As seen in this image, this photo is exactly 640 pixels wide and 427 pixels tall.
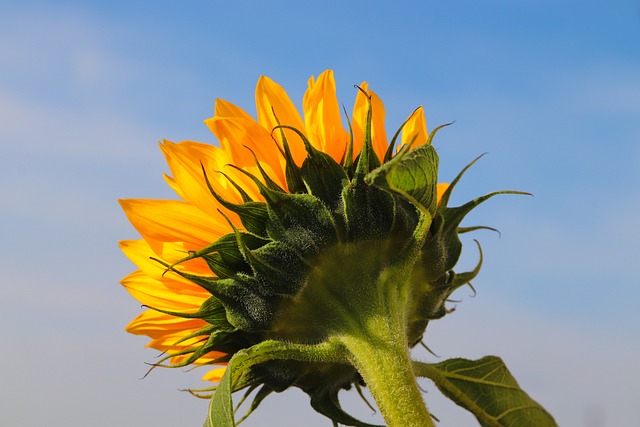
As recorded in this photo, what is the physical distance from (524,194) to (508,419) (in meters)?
0.83

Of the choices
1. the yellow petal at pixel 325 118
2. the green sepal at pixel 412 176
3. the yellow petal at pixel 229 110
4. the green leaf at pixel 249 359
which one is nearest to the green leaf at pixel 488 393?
the green leaf at pixel 249 359

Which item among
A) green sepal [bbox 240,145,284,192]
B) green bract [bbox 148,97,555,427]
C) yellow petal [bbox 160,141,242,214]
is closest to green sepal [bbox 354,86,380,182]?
green bract [bbox 148,97,555,427]

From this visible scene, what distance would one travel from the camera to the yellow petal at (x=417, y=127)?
9.21ft

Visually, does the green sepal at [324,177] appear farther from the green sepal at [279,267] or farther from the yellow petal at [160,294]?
the yellow petal at [160,294]

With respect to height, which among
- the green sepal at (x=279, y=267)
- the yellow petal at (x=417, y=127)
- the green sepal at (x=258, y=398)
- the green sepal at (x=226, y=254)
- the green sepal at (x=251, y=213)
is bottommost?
the green sepal at (x=258, y=398)

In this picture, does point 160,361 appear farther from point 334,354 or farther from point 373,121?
point 373,121

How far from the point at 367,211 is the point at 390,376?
0.50m

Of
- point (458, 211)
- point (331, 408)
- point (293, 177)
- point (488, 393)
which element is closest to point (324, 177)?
point (293, 177)

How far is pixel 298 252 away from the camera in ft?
7.79

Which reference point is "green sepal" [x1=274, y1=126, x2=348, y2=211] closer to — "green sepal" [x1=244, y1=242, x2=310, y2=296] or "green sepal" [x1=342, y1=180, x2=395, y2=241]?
"green sepal" [x1=342, y1=180, x2=395, y2=241]

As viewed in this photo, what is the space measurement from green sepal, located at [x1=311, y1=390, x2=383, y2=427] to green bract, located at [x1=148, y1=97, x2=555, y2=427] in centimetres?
16

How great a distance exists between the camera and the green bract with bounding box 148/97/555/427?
2367 mm

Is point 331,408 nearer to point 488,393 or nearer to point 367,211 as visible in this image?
point 488,393

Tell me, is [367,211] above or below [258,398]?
above
